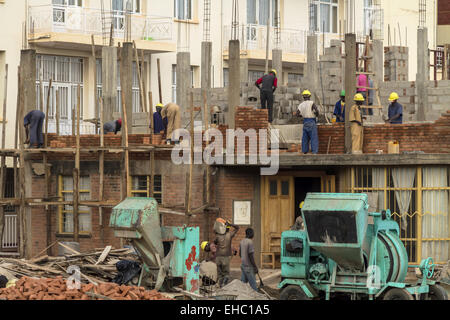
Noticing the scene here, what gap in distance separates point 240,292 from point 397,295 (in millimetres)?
3217

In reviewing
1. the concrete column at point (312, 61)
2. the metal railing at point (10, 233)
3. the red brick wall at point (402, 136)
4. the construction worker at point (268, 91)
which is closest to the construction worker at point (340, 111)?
the red brick wall at point (402, 136)

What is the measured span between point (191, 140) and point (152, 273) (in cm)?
560

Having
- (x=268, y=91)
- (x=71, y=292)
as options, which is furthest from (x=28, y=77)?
(x=71, y=292)

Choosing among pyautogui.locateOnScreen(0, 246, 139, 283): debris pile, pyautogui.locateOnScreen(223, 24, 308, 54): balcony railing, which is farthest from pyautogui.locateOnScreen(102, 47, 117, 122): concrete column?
pyautogui.locateOnScreen(0, 246, 139, 283): debris pile

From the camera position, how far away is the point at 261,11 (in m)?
42.3

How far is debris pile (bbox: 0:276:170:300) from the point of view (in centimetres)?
1944

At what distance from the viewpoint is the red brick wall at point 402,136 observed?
25.2 metres

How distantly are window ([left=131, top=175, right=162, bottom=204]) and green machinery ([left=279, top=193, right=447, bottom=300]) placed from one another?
7.87m

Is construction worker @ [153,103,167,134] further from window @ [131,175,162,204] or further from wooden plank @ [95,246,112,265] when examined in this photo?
wooden plank @ [95,246,112,265]

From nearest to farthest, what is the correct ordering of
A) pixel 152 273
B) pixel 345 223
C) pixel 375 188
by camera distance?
1. pixel 345 223
2. pixel 152 273
3. pixel 375 188

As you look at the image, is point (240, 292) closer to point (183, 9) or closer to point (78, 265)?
point (78, 265)
